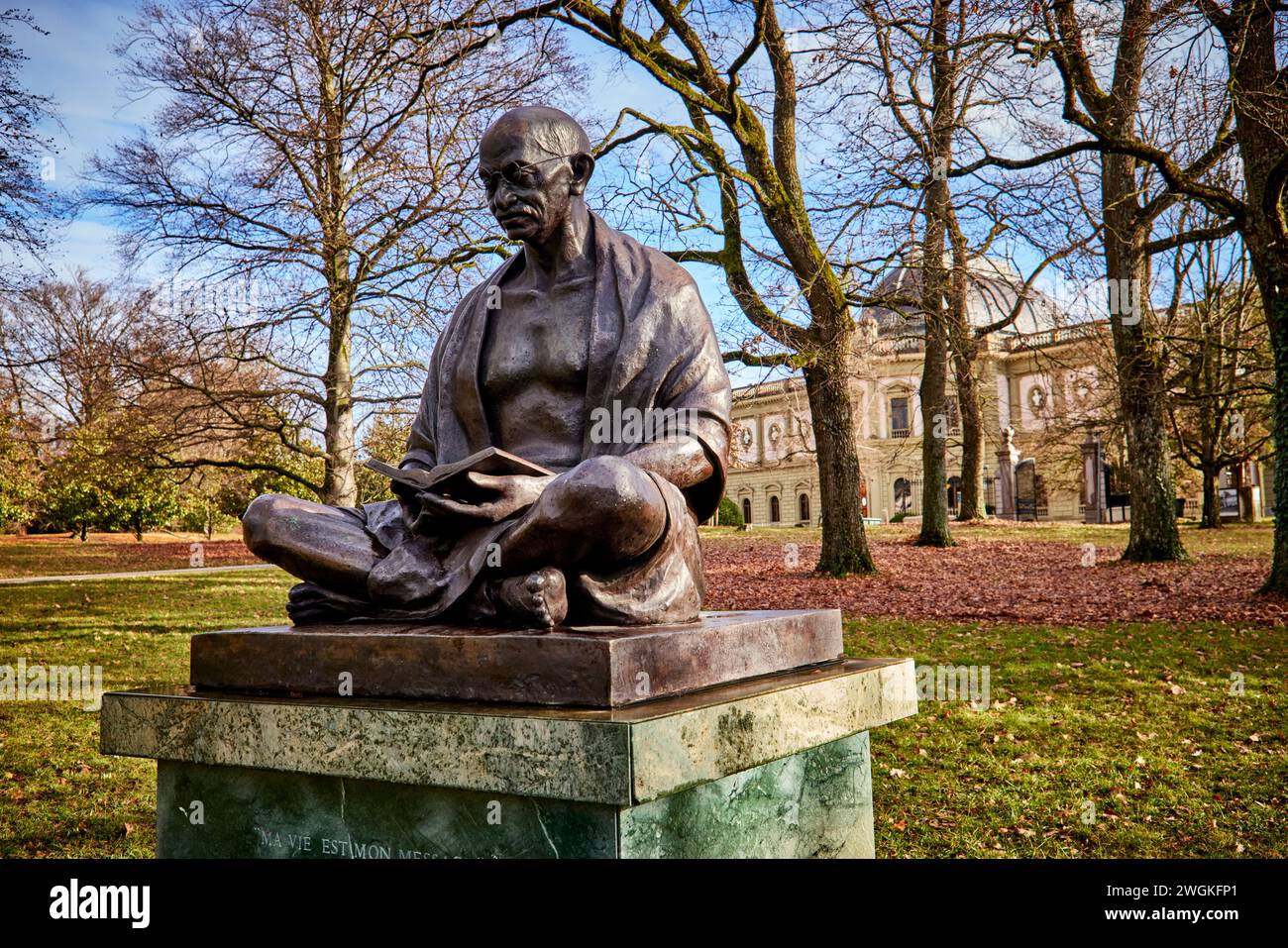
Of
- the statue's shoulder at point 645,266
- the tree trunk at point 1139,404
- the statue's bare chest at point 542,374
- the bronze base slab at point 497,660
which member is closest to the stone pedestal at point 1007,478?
the tree trunk at point 1139,404

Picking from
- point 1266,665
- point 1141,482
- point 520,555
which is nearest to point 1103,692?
point 1266,665

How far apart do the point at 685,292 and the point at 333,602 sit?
5.79 feet

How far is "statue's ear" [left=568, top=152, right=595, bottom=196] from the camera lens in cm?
377

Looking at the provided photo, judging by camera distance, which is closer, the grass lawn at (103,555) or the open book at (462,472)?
the open book at (462,472)

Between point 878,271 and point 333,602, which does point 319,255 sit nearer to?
point 878,271

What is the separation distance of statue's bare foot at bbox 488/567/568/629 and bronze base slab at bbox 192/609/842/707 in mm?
52

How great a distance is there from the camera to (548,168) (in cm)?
369

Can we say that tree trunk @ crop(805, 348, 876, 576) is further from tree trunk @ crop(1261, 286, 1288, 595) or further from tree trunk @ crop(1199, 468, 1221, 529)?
tree trunk @ crop(1199, 468, 1221, 529)

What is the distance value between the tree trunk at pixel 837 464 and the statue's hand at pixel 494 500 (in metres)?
11.0

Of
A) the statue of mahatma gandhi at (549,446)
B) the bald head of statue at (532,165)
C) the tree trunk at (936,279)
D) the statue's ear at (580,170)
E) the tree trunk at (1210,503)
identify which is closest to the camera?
the statue of mahatma gandhi at (549,446)

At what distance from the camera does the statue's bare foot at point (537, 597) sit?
3070mm

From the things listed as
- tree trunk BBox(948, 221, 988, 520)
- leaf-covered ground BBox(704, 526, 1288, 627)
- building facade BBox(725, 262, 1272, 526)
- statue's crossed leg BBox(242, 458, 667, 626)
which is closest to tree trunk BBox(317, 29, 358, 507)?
leaf-covered ground BBox(704, 526, 1288, 627)

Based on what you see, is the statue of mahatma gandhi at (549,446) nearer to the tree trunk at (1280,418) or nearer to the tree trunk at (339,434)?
the tree trunk at (1280,418)

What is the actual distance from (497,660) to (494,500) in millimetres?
581
